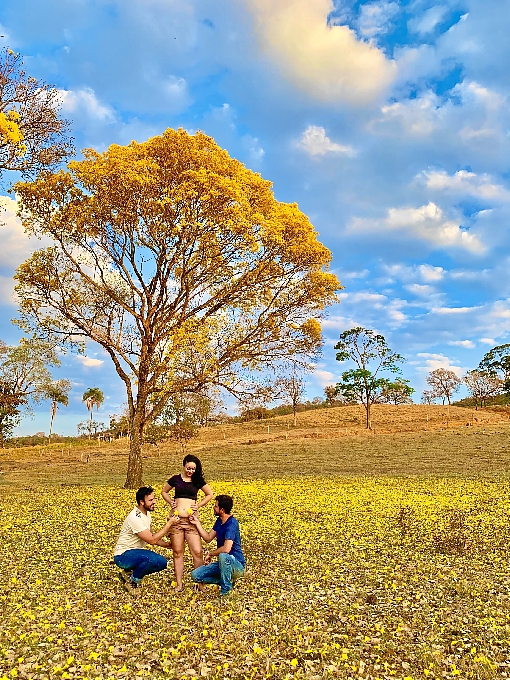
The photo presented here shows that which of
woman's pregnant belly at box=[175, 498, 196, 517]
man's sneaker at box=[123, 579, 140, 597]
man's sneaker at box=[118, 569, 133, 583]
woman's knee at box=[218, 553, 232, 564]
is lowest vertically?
man's sneaker at box=[123, 579, 140, 597]

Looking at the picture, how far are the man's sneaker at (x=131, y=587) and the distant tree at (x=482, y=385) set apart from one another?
289 feet

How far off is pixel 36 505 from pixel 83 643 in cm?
1500

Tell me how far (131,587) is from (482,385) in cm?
9189

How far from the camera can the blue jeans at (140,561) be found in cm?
881

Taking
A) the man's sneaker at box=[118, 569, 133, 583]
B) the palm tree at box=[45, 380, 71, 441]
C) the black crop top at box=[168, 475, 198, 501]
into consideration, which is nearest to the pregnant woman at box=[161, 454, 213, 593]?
the black crop top at box=[168, 475, 198, 501]

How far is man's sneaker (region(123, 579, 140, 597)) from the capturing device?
29.7ft

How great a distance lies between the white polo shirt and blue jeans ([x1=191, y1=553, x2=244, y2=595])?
1132 millimetres

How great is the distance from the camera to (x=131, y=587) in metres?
9.12

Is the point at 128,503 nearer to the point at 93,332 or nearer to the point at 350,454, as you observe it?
the point at 93,332

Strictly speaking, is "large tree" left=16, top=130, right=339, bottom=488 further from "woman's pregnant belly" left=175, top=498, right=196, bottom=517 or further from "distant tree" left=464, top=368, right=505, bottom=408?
Answer: "distant tree" left=464, top=368, right=505, bottom=408

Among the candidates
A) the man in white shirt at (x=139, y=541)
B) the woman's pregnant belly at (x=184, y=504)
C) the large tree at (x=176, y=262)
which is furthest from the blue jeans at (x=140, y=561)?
the large tree at (x=176, y=262)

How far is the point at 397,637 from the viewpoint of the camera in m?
7.12

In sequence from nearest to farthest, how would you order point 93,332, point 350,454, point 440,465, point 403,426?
point 93,332
point 440,465
point 350,454
point 403,426

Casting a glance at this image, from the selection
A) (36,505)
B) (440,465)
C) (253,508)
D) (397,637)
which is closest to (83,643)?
(397,637)
